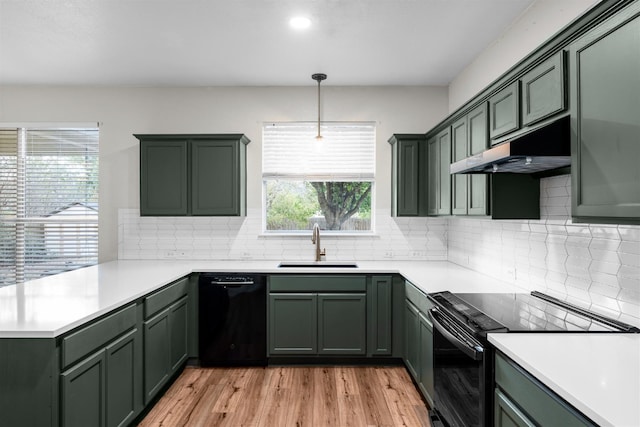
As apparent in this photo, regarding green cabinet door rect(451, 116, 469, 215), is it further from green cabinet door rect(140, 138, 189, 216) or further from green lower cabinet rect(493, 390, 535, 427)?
green cabinet door rect(140, 138, 189, 216)

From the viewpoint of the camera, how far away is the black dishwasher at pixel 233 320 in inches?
138

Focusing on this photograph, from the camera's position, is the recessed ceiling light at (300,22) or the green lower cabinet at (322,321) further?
the green lower cabinet at (322,321)

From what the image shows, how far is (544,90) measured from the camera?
186 centimetres

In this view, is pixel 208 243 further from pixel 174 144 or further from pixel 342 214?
pixel 342 214

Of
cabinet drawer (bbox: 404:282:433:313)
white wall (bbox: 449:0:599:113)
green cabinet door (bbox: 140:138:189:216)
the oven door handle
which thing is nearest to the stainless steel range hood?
white wall (bbox: 449:0:599:113)

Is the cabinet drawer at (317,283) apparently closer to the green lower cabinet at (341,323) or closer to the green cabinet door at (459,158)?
the green lower cabinet at (341,323)

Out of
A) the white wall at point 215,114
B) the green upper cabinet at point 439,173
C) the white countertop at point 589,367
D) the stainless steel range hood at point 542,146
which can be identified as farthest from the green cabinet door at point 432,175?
the white countertop at point 589,367

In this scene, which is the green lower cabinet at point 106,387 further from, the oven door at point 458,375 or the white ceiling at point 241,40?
the white ceiling at point 241,40

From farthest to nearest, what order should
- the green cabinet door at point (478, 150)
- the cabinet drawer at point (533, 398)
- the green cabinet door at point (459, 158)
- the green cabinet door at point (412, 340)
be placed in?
the green cabinet door at point (412, 340) → the green cabinet door at point (459, 158) → the green cabinet door at point (478, 150) → the cabinet drawer at point (533, 398)

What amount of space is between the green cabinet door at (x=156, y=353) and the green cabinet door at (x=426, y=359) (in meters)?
1.94

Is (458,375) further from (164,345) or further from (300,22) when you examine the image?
(300,22)

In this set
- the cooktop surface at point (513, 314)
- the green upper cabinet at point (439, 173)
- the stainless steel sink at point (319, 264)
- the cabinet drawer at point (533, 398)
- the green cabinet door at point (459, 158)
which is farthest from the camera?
the stainless steel sink at point (319, 264)

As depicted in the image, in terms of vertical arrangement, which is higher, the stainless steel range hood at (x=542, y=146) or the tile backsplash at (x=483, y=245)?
the stainless steel range hood at (x=542, y=146)

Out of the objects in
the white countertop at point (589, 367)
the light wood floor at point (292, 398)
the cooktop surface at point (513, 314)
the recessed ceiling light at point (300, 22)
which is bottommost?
the light wood floor at point (292, 398)
